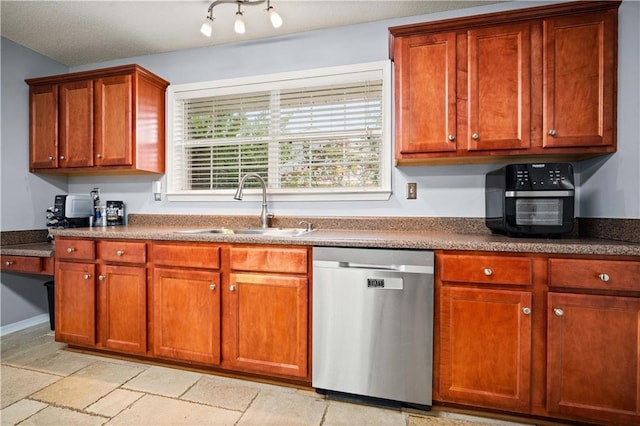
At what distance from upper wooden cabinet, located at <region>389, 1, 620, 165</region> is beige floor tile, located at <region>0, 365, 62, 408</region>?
2.65 m

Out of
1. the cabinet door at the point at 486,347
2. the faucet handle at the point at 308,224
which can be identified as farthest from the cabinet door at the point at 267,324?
the cabinet door at the point at 486,347

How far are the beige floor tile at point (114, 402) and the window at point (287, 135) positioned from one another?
152 cm

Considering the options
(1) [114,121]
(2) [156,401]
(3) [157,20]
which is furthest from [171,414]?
(3) [157,20]

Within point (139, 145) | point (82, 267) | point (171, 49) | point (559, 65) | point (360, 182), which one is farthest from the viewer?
point (171, 49)

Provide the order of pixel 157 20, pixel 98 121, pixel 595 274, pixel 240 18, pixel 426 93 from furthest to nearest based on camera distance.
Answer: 1. pixel 98 121
2. pixel 157 20
3. pixel 240 18
4. pixel 426 93
5. pixel 595 274

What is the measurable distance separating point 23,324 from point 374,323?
318cm

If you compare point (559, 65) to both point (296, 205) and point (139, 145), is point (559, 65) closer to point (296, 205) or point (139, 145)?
point (296, 205)

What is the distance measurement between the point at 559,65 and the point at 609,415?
5.92ft

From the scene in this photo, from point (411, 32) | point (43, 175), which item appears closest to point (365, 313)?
point (411, 32)

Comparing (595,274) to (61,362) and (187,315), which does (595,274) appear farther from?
(61,362)

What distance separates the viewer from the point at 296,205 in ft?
8.62

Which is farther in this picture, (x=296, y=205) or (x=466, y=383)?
(x=296, y=205)

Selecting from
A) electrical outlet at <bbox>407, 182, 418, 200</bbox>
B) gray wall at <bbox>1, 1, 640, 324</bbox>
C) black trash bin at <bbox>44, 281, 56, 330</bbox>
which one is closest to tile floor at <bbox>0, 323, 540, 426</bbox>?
black trash bin at <bbox>44, 281, 56, 330</bbox>

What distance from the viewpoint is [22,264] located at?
2531 mm
